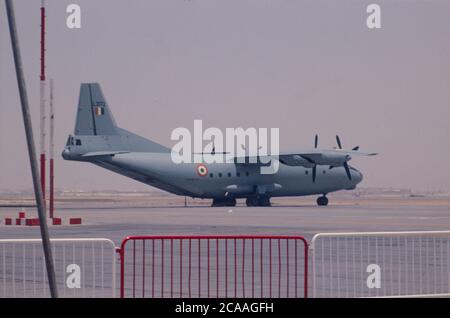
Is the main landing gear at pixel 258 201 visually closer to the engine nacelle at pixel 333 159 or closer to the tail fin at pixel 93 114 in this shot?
the engine nacelle at pixel 333 159

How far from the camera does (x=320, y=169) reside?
65.6 meters

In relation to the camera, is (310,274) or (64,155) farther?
(64,155)

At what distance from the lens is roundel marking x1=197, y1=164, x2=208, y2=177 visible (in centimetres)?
6253

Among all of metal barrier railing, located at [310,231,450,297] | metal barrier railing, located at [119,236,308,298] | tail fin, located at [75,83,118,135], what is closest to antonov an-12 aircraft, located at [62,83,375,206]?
tail fin, located at [75,83,118,135]

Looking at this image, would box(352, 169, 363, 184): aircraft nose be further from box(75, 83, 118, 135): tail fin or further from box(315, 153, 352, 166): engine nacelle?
box(75, 83, 118, 135): tail fin

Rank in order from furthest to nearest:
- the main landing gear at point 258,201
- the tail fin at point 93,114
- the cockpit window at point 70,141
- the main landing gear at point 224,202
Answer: the main landing gear at point 224,202 → the main landing gear at point 258,201 → the cockpit window at point 70,141 → the tail fin at point 93,114

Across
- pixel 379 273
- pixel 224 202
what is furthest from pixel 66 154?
pixel 379 273

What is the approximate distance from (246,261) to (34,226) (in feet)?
57.4

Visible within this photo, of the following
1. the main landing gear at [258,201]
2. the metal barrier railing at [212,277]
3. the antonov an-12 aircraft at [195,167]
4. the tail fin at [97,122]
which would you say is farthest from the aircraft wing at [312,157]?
the metal barrier railing at [212,277]

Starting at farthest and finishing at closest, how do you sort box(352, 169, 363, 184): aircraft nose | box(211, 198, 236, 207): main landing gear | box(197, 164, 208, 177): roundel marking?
box(211, 198, 236, 207): main landing gear
box(352, 169, 363, 184): aircraft nose
box(197, 164, 208, 177): roundel marking

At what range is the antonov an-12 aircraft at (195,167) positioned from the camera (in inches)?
2378
